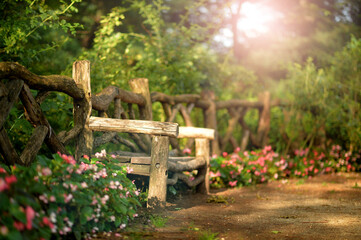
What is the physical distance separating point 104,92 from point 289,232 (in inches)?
102

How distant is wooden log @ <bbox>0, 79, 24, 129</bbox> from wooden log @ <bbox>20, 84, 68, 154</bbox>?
0.46ft

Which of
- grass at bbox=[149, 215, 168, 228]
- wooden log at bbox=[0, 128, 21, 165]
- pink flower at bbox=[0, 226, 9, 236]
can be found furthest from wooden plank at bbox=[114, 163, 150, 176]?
pink flower at bbox=[0, 226, 9, 236]

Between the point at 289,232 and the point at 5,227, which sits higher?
the point at 5,227

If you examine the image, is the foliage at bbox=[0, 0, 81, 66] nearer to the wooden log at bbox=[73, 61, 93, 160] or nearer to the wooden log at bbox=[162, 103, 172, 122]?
the wooden log at bbox=[73, 61, 93, 160]

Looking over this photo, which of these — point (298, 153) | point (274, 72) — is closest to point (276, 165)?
point (298, 153)

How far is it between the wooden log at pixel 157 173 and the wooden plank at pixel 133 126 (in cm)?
14

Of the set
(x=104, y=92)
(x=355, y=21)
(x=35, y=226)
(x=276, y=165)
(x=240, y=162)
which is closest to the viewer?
(x=35, y=226)

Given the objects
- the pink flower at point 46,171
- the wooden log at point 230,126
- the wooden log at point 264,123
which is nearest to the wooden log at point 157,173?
the pink flower at point 46,171

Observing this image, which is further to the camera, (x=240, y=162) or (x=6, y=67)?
(x=240, y=162)

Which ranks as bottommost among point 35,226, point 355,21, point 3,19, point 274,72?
point 35,226

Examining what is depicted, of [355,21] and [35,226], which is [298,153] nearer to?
[35,226]

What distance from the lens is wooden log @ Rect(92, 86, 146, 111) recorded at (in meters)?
4.60

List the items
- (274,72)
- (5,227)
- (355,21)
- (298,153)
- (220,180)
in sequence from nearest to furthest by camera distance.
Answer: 1. (5,227)
2. (220,180)
3. (298,153)
4. (355,21)
5. (274,72)

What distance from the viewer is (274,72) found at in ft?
60.0
